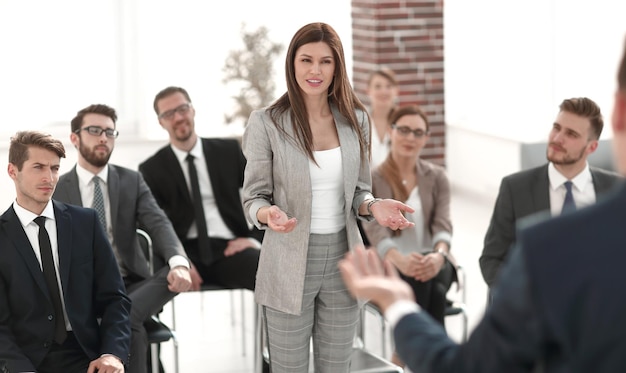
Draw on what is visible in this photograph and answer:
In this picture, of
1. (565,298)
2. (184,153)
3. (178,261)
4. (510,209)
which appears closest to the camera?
(565,298)

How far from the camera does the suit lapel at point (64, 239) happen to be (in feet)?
10.8

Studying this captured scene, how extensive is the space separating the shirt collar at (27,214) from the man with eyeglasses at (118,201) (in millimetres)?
801

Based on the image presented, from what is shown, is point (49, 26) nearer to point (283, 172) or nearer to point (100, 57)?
point (100, 57)

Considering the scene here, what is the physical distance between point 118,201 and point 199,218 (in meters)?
0.52

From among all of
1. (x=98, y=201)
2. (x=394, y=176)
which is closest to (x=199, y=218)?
(x=98, y=201)

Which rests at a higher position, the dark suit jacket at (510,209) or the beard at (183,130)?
the beard at (183,130)

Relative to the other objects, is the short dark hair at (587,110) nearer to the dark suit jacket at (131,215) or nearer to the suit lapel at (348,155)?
the suit lapel at (348,155)

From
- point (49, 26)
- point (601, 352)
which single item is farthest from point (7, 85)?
point (601, 352)

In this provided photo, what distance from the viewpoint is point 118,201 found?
421 cm

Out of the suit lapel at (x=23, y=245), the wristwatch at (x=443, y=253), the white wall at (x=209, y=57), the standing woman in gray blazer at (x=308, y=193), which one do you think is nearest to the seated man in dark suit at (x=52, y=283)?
the suit lapel at (x=23, y=245)

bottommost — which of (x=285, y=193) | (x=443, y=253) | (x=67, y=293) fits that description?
(x=443, y=253)

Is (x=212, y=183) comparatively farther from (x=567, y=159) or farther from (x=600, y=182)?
(x=600, y=182)

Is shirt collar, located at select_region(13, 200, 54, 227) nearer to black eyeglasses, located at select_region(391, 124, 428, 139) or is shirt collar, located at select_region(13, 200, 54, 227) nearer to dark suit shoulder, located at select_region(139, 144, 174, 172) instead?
dark suit shoulder, located at select_region(139, 144, 174, 172)

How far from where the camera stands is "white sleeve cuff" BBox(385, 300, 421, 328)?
4.95 ft
